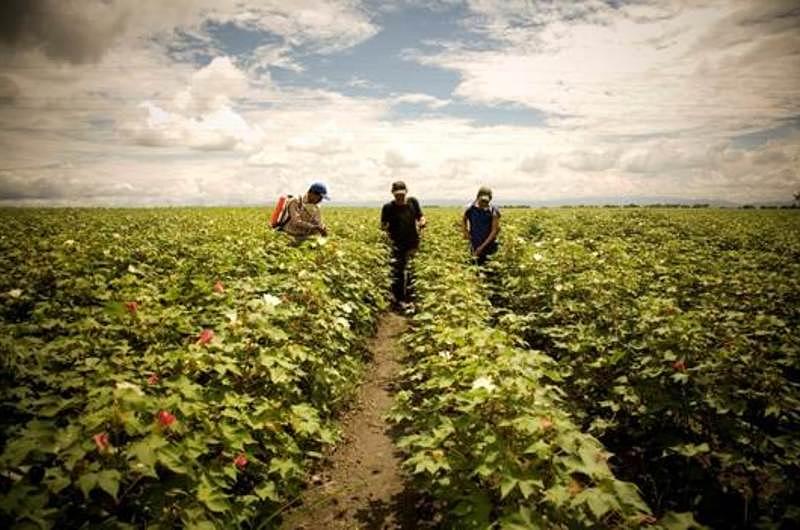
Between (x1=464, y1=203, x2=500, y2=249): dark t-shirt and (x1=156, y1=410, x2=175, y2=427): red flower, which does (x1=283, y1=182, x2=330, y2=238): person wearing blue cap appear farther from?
(x1=156, y1=410, x2=175, y2=427): red flower

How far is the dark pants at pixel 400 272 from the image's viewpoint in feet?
31.4

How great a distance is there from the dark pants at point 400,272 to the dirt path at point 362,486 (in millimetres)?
4190

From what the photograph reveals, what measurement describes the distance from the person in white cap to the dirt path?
163 inches

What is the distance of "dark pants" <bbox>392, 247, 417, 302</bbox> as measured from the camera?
9.56m

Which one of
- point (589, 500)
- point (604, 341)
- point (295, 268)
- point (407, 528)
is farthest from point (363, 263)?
point (589, 500)

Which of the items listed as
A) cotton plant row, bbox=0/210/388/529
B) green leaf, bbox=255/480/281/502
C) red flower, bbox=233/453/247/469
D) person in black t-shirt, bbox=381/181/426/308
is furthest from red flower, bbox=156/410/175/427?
person in black t-shirt, bbox=381/181/426/308

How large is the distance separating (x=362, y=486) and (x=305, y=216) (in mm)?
4957

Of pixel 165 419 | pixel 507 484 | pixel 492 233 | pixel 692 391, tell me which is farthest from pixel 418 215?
pixel 165 419

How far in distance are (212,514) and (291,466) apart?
0.61 m

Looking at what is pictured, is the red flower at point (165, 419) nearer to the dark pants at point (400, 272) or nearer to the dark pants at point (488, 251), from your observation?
the dark pants at point (400, 272)

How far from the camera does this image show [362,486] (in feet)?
13.3

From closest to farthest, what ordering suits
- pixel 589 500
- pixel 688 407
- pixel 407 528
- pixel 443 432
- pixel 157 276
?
pixel 589 500 → pixel 443 432 → pixel 407 528 → pixel 688 407 → pixel 157 276

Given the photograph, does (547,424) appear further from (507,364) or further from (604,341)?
(604,341)

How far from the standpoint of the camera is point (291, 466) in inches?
123
